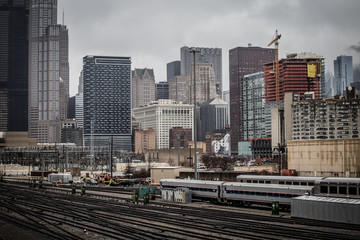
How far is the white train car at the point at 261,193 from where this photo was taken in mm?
50281

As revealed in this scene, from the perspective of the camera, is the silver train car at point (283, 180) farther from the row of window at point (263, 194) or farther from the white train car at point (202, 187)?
the white train car at point (202, 187)

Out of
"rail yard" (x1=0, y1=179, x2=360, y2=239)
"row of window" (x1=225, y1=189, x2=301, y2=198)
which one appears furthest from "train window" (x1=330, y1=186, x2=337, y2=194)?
"rail yard" (x1=0, y1=179, x2=360, y2=239)

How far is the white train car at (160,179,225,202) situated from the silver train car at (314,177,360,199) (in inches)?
511

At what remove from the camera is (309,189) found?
164 ft

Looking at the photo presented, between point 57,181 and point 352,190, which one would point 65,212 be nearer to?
point 352,190

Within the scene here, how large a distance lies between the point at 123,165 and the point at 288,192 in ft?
418

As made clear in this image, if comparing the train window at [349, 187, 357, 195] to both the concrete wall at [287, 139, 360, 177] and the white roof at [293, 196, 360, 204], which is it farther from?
the concrete wall at [287, 139, 360, 177]

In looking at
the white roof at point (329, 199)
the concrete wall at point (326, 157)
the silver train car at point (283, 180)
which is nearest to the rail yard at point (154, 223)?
the white roof at point (329, 199)

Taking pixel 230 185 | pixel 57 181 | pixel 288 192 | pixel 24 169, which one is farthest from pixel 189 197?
pixel 24 169

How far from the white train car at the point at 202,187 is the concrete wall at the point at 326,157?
27.4 m

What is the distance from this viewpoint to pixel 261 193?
52938 millimetres

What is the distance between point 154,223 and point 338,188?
61.2ft

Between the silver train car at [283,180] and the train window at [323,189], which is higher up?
the silver train car at [283,180]

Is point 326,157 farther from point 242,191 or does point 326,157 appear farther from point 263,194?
point 263,194
